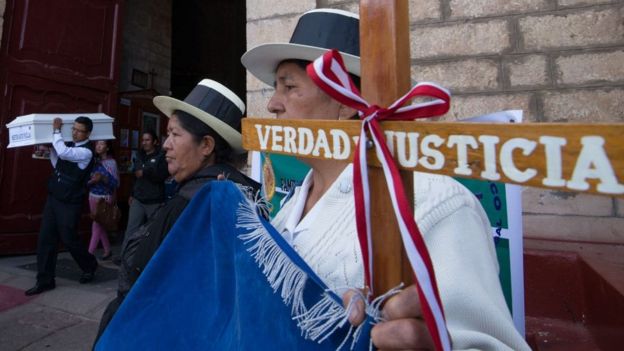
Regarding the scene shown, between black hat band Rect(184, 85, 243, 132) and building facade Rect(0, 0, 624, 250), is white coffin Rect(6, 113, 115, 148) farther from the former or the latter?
building facade Rect(0, 0, 624, 250)

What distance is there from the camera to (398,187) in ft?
1.94

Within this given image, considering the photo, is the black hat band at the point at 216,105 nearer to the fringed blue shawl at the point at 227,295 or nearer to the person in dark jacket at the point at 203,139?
the person in dark jacket at the point at 203,139

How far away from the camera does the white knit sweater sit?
2.36ft

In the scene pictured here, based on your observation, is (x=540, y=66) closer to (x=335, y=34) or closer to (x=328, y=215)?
(x=335, y=34)

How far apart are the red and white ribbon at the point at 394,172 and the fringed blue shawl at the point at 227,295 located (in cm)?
13

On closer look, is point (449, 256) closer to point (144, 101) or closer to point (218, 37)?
point (144, 101)

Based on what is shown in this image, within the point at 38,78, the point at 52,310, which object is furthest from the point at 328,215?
the point at 38,78

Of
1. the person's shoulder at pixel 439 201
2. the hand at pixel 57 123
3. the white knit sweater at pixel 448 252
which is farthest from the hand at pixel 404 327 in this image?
the hand at pixel 57 123

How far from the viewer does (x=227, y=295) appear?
1.04 metres

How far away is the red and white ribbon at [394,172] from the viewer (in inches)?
22.4

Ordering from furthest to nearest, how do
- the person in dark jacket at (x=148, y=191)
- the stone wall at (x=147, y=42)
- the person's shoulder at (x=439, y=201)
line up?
the stone wall at (x=147, y=42)
the person in dark jacket at (x=148, y=191)
the person's shoulder at (x=439, y=201)

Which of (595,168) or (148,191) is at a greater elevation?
(148,191)

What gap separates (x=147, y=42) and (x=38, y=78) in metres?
2.50

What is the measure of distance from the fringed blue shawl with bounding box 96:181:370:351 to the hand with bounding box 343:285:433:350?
5 centimetres
